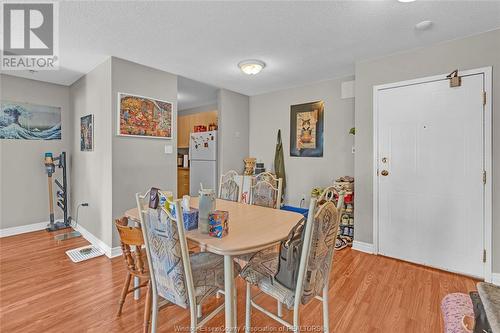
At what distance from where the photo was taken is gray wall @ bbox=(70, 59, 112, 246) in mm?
2877

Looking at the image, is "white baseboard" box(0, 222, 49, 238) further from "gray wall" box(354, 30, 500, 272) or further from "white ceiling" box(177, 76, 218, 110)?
"gray wall" box(354, 30, 500, 272)

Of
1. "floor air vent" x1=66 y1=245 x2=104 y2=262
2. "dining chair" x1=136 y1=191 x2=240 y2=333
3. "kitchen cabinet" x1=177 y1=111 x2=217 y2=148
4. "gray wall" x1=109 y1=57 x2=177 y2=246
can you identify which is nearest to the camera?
"dining chair" x1=136 y1=191 x2=240 y2=333

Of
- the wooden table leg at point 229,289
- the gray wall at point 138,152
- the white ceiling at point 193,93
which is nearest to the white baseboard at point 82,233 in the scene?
the gray wall at point 138,152

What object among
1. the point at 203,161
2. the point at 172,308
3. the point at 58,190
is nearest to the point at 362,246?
the point at 172,308

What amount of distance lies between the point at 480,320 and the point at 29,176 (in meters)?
4.91

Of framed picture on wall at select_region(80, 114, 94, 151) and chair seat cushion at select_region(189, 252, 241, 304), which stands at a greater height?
framed picture on wall at select_region(80, 114, 94, 151)

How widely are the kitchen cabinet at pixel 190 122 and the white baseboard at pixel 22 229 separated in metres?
2.86

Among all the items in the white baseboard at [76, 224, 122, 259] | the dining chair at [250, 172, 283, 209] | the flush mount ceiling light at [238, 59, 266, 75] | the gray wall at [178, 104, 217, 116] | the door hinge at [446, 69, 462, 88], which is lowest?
the white baseboard at [76, 224, 122, 259]

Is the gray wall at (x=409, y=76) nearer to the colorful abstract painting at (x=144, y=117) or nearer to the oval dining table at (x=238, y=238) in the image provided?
the oval dining table at (x=238, y=238)

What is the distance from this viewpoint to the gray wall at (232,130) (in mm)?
4203

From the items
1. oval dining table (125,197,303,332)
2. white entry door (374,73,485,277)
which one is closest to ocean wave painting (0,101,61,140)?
oval dining table (125,197,303,332)

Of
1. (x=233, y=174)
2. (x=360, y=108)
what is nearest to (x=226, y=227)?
(x=233, y=174)

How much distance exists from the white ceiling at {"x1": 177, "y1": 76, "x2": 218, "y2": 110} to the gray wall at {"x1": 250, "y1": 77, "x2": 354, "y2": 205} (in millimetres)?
864

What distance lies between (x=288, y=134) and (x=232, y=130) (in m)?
0.99
